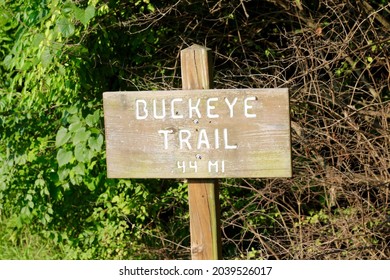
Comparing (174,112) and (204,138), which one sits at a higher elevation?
(174,112)

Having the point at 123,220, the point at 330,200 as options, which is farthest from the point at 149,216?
the point at 330,200

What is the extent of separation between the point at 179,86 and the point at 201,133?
2351 millimetres

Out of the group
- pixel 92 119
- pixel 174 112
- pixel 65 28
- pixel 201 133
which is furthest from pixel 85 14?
pixel 201 133

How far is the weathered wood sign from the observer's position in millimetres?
3145

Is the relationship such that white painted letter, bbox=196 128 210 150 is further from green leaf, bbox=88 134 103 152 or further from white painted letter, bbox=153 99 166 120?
green leaf, bbox=88 134 103 152

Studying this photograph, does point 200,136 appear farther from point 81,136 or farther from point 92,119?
point 92,119

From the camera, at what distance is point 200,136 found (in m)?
3.21

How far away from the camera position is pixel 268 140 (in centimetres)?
315

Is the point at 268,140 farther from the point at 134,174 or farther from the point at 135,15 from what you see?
the point at 135,15

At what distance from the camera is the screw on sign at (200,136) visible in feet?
10.3

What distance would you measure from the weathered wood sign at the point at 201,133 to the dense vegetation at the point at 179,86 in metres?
1.18

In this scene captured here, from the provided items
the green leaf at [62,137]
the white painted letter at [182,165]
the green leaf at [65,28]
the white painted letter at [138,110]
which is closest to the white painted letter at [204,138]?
the white painted letter at [182,165]

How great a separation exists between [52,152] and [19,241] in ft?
4.35

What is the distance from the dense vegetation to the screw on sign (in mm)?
1183
